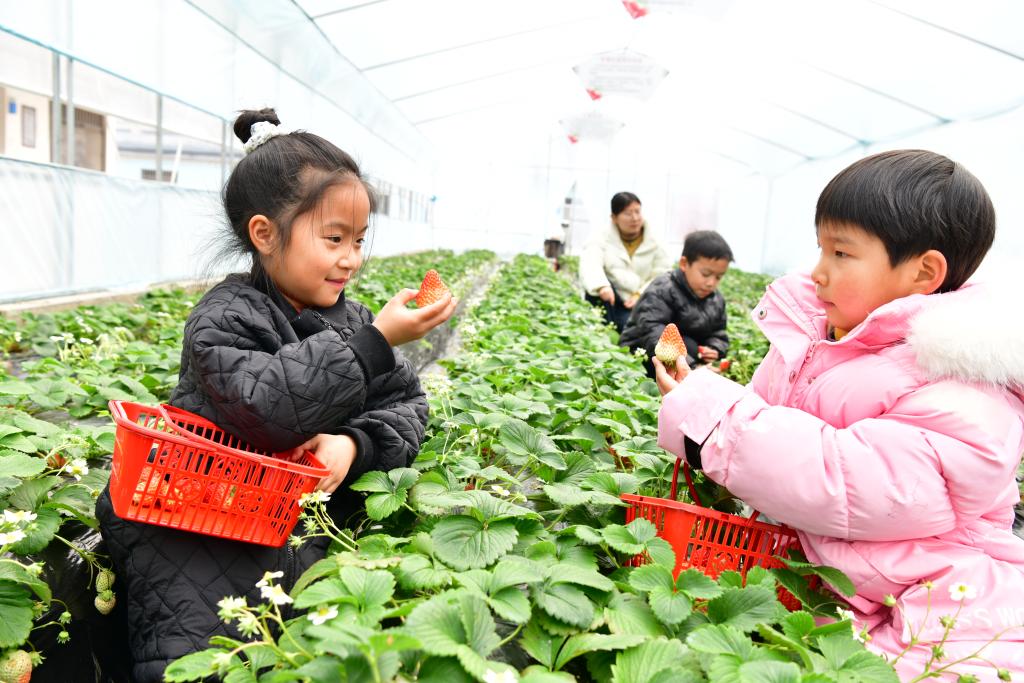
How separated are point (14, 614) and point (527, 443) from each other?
1.15 m

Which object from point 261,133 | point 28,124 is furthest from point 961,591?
point 28,124

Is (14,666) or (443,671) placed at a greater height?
(443,671)

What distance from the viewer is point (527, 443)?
2.02m

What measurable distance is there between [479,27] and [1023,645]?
498 inches

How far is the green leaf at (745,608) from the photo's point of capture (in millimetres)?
1289

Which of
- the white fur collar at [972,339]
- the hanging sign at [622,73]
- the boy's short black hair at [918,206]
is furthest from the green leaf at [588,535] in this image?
the hanging sign at [622,73]

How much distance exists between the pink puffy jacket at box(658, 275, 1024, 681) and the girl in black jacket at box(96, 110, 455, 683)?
0.75 m

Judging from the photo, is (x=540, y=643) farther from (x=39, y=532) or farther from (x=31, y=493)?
(x=31, y=493)

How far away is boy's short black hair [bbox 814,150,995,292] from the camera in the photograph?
5.19 ft

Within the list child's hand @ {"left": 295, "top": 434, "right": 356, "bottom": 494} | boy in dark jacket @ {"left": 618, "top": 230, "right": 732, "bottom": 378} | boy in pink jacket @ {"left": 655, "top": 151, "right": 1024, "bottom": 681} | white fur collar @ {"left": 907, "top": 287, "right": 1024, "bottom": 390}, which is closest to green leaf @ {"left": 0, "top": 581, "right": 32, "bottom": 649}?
child's hand @ {"left": 295, "top": 434, "right": 356, "bottom": 494}

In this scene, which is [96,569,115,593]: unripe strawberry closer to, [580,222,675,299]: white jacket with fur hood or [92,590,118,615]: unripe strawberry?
[92,590,118,615]: unripe strawberry

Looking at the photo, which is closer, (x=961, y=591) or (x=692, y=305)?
(x=961, y=591)

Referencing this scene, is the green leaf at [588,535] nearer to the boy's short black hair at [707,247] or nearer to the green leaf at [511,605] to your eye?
the green leaf at [511,605]

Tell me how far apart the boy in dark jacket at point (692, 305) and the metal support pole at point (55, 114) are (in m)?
4.60
